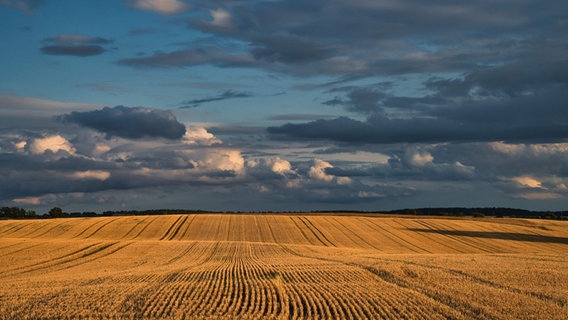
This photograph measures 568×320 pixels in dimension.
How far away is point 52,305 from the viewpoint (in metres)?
22.2

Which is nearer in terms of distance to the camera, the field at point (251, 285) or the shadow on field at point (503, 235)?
the field at point (251, 285)

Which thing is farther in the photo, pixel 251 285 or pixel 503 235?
pixel 503 235

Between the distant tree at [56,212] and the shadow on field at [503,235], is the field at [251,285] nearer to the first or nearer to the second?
the shadow on field at [503,235]

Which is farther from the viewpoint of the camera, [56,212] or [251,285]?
[56,212]

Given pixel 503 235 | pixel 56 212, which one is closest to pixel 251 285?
pixel 503 235

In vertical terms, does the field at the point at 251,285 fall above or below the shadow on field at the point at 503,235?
below

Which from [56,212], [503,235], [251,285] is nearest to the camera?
[251,285]

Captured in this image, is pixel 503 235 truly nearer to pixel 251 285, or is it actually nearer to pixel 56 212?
pixel 251 285

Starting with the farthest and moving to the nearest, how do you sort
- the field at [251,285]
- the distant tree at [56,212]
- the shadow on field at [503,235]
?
the distant tree at [56,212] → the shadow on field at [503,235] → the field at [251,285]

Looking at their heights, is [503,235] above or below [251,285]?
above

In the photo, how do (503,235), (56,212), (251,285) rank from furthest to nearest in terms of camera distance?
1. (56,212)
2. (503,235)
3. (251,285)

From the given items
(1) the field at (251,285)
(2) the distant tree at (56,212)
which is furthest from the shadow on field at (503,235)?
(2) the distant tree at (56,212)

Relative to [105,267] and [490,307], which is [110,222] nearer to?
[105,267]

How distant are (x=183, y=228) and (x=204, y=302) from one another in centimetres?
6463
